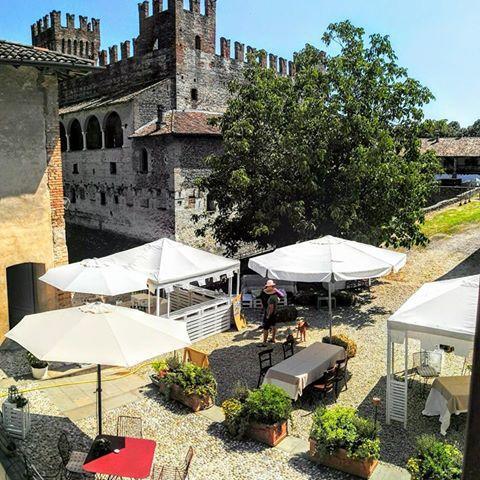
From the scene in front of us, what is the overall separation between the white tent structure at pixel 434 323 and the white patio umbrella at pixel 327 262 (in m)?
1.83

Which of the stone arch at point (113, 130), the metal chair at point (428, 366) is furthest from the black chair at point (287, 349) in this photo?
the stone arch at point (113, 130)

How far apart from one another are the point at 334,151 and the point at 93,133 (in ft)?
68.6

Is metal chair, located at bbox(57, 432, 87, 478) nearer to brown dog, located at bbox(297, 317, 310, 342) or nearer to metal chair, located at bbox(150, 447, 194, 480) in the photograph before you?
metal chair, located at bbox(150, 447, 194, 480)

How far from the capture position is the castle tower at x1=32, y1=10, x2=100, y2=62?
130 ft

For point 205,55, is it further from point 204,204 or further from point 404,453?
point 404,453

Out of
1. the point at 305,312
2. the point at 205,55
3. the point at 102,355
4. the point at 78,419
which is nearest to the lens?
the point at 102,355

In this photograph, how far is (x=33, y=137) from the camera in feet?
43.3

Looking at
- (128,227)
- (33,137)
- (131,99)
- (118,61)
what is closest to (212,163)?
(33,137)

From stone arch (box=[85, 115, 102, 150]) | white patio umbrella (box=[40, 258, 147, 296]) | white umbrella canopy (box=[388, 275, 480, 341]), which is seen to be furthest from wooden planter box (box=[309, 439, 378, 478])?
stone arch (box=[85, 115, 102, 150])

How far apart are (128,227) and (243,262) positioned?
33.3ft

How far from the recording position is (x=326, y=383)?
9.82 metres

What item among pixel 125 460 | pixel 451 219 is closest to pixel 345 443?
pixel 125 460

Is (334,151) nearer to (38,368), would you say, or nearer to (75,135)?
(38,368)

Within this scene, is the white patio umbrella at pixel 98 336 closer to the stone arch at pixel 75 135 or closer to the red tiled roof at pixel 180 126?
the red tiled roof at pixel 180 126
